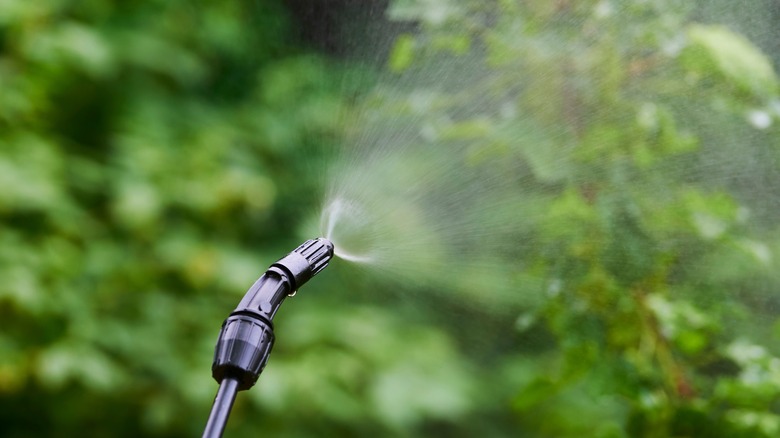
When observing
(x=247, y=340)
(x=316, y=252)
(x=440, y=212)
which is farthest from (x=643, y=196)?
(x=247, y=340)

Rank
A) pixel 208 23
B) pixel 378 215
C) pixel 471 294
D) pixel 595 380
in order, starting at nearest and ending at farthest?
1. pixel 595 380
2. pixel 378 215
3. pixel 471 294
4. pixel 208 23

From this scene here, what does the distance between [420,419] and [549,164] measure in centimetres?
99

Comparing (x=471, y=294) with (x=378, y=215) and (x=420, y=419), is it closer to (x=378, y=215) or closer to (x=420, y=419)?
(x=378, y=215)

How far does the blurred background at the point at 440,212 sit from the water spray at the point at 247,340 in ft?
1.18

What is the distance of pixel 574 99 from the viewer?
3.24 feet

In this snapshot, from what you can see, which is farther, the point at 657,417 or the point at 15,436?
the point at 15,436

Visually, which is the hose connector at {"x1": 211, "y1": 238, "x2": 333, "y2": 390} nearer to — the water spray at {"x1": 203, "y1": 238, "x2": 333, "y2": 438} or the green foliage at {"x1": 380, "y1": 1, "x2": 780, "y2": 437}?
the water spray at {"x1": 203, "y1": 238, "x2": 333, "y2": 438}

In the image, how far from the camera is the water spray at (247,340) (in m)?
0.58

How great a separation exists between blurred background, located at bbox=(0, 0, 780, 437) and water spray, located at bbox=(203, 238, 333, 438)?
359mm

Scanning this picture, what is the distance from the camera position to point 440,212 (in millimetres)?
1137

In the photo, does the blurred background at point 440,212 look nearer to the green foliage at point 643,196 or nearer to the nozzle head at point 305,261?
the green foliage at point 643,196

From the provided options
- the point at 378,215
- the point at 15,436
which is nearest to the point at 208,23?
the point at 15,436

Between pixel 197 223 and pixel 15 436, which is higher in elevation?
pixel 197 223

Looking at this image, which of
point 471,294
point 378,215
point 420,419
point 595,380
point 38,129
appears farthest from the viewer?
point 38,129
